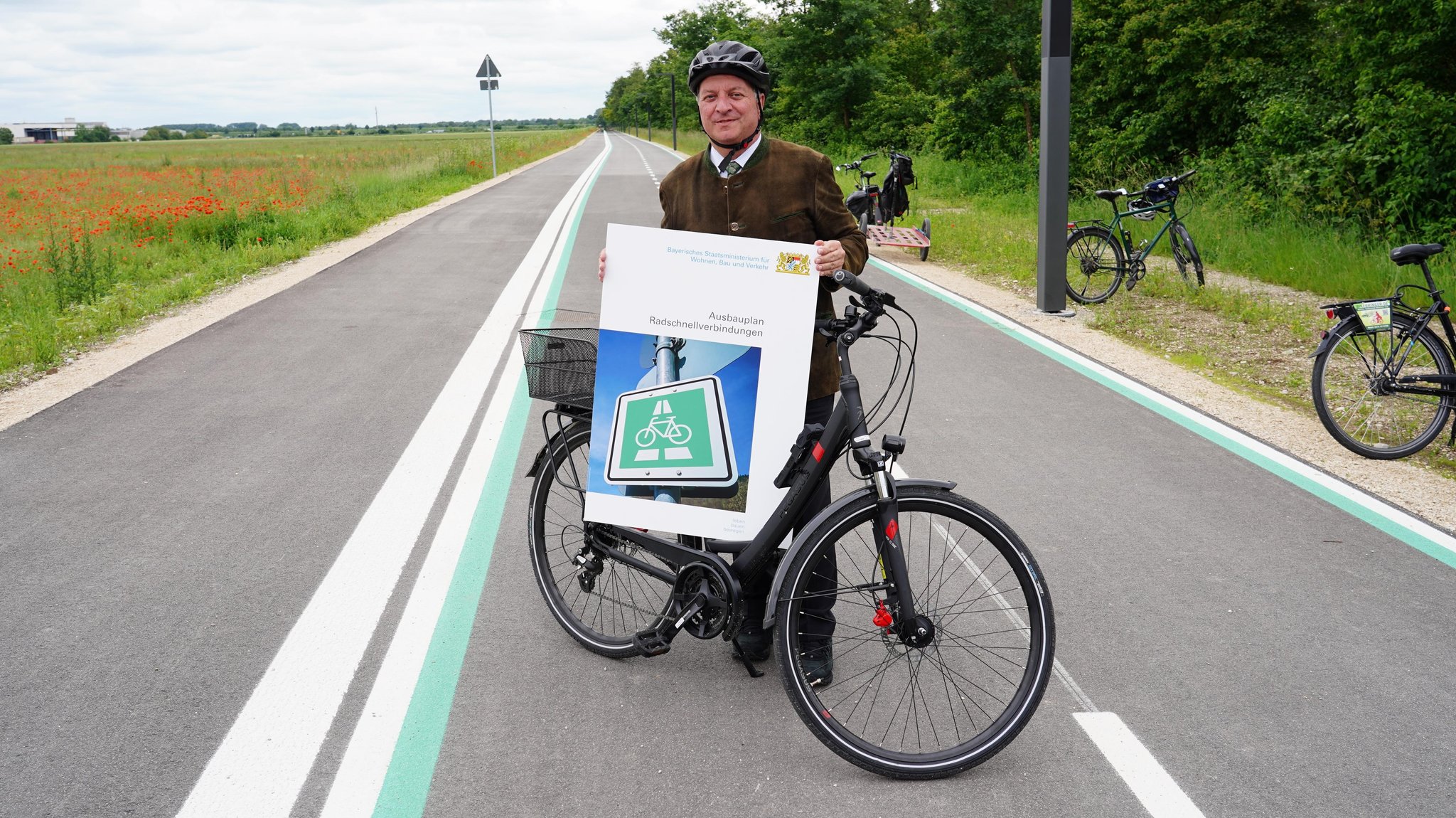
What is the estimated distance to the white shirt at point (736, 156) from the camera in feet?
11.3

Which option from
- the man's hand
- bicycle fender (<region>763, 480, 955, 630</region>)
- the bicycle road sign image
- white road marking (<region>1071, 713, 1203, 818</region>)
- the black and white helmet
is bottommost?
white road marking (<region>1071, 713, 1203, 818</region>)

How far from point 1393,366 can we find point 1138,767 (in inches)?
165

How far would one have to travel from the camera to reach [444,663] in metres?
3.79

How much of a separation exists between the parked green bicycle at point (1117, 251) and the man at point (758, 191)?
8311mm

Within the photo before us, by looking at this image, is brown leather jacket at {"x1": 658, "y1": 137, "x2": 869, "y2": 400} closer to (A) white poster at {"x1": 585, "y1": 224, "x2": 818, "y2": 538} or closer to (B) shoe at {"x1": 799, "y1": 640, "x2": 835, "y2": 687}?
(A) white poster at {"x1": 585, "y1": 224, "x2": 818, "y2": 538}

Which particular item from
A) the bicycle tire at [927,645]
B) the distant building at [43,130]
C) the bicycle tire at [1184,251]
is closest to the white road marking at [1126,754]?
the bicycle tire at [927,645]

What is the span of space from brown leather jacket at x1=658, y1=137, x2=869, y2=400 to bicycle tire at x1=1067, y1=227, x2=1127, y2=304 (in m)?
8.32

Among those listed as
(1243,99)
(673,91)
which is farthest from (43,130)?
Answer: (1243,99)

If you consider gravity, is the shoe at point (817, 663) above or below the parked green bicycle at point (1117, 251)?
below

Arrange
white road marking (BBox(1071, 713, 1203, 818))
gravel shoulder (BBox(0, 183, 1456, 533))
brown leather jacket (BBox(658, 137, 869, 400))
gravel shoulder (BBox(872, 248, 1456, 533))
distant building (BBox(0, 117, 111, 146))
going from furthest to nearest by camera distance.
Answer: distant building (BBox(0, 117, 111, 146)) → gravel shoulder (BBox(0, 183, 1456, 533)) → gravel shoulder (BBox(872, 248, 1456, 533)) → brown leather jacket (BBox(658, 137, 869, 400)) → white road marking (BBox(1071, 713, 1203, 818))

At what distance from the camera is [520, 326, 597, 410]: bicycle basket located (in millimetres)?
3588

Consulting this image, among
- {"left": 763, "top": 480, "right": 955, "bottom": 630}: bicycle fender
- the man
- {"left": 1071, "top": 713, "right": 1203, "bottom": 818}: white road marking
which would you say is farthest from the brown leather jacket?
{"left": 1071, "top": 713, "right": 1203, "bottom": 818}: white road marking

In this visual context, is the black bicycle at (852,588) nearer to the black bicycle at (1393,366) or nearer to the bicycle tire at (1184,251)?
the black bicycle at (1393,366)

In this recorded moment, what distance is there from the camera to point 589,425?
150 inches
